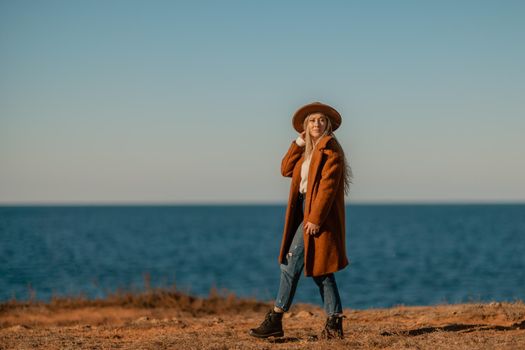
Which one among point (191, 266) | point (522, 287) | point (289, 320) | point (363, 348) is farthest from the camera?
point (191, 266)

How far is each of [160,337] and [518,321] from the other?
4.88 m

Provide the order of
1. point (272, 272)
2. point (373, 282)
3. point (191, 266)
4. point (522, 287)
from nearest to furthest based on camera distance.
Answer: point (522, 287)
point (373, 282)
point (272, 272)
point (191, 266)

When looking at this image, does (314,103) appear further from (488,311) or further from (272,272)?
(272,272)

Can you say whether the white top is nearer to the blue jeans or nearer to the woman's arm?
the woman's arm

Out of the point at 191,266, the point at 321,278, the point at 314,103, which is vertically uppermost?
the point at 314,103

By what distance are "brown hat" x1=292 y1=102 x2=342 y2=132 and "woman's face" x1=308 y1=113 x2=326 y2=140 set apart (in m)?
0.06

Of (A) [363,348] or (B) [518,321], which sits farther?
(B) [518,321]

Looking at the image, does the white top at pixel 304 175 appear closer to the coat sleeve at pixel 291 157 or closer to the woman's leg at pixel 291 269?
the coat sleeve at pixel 291 157

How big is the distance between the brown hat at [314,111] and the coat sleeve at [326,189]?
0.53 meters

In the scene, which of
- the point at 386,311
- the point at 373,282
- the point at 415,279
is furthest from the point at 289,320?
the point at 415,279

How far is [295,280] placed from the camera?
7.75m

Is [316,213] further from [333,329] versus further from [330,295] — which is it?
[333,329]

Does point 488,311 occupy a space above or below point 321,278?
below

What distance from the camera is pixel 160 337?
8375 mm
